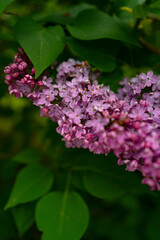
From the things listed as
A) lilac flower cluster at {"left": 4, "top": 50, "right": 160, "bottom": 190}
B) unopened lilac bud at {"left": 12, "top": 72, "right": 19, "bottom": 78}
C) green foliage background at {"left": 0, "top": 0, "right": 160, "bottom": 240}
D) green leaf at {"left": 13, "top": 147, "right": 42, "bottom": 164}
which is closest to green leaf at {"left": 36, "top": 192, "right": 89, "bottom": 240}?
green foliage background at {"left": 0, "top": 0, "right": 160, "bottom": 240}

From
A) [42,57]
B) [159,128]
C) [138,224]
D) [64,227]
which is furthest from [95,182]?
[138,224]

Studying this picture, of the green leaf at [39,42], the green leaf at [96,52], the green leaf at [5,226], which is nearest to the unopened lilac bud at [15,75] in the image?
the green leaf at [39,42]

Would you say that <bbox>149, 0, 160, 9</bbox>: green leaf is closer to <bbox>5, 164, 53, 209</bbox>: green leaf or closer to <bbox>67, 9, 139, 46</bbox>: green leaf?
<bbox>67, 9, 139, 46</bbox>: green leaf

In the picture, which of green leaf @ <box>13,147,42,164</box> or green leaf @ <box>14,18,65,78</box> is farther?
green leaf @ <box>13,147,42,164</box>

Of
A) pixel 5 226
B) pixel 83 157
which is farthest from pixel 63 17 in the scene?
pixel 5 226

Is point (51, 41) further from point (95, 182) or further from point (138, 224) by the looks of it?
point (138, 224)

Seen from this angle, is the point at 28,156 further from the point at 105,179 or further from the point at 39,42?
the point at 39,42
